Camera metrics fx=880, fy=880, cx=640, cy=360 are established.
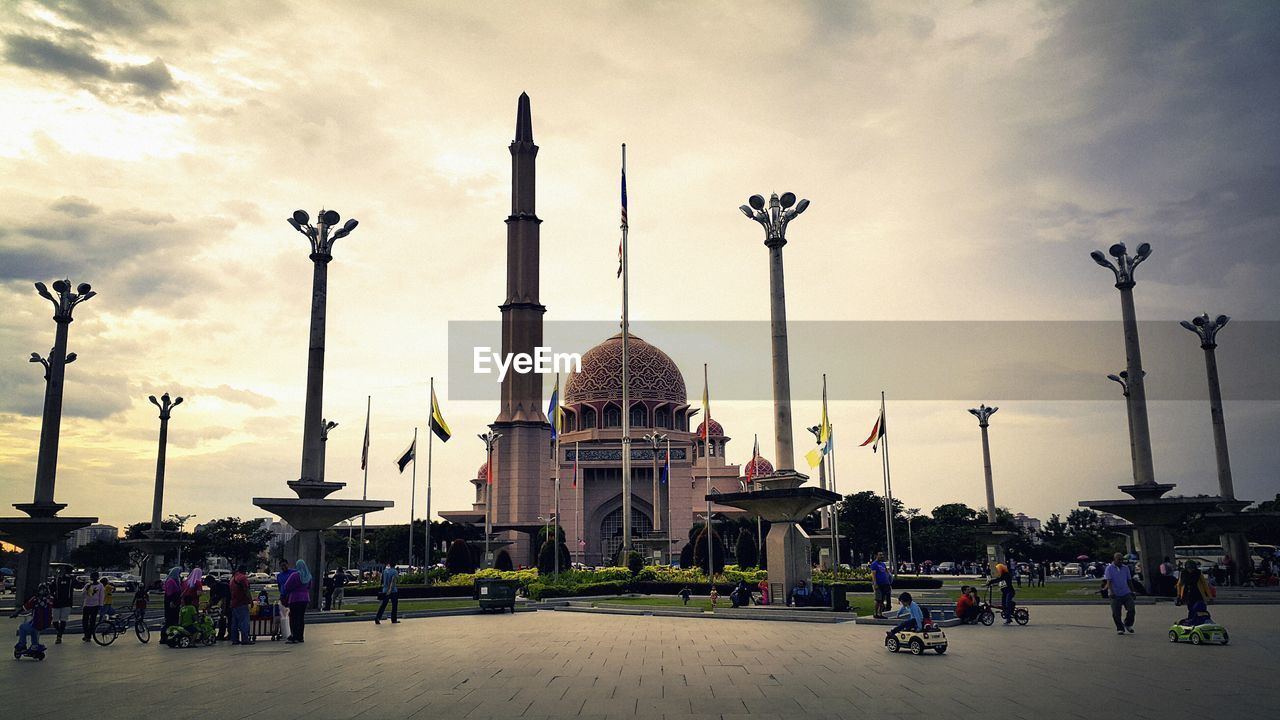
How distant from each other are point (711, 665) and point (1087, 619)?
520 inches

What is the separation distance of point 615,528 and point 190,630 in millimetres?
55520

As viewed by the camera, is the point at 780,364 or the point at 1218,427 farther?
the point at 1218,427

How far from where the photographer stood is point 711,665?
43.3 feet

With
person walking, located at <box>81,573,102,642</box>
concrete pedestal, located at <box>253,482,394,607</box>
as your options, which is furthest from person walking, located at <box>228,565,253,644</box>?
concrete pedestal, located at <box>253,482,394,607</box>

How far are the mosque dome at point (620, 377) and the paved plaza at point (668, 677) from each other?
5798cm

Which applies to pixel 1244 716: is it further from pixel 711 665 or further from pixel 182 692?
pixel 182 692

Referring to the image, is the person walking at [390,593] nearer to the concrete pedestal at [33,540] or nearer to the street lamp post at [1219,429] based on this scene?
the concrete pedestal at [33,540]

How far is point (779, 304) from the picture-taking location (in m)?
26.6

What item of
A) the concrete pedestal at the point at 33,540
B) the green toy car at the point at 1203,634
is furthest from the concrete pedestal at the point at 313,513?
the green toy car at the point at 1203,634

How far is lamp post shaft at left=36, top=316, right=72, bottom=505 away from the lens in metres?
32.0

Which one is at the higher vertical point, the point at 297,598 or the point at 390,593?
the point at 297,598

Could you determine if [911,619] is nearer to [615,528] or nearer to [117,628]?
[117,628]

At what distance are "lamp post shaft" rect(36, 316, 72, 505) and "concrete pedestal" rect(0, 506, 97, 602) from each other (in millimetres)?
1457

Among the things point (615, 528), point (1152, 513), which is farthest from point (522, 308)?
point (1152, 513)
